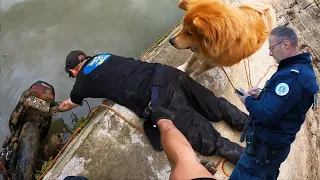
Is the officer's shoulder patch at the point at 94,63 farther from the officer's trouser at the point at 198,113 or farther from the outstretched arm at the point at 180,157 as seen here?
the outstretched arm at the point at 180,157

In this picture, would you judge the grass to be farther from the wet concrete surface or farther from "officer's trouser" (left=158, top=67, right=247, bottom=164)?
"officer's trouser" (left=158, top=67, right=247, bottom=164)

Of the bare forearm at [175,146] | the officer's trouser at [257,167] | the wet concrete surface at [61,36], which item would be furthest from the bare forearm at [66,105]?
the officer's trouser at [257,167]

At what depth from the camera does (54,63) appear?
16.3ft

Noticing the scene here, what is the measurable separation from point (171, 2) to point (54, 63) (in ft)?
8.22

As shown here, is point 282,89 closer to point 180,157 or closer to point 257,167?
point 257,167

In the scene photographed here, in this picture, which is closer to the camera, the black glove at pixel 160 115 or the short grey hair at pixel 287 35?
the short grey hair at pixel 287 35

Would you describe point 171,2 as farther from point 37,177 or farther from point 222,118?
point 37,177

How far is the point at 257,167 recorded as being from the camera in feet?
8.96

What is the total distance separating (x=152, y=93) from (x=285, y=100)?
4.50 ft

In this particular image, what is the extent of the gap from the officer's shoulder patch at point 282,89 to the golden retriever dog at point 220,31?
0.99m

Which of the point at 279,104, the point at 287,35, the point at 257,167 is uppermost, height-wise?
the point at 287,35

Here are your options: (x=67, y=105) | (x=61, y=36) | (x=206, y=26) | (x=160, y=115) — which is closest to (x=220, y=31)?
(x=206, y=26)

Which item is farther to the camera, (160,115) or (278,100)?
(160,115)

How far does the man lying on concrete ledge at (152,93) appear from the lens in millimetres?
3346
